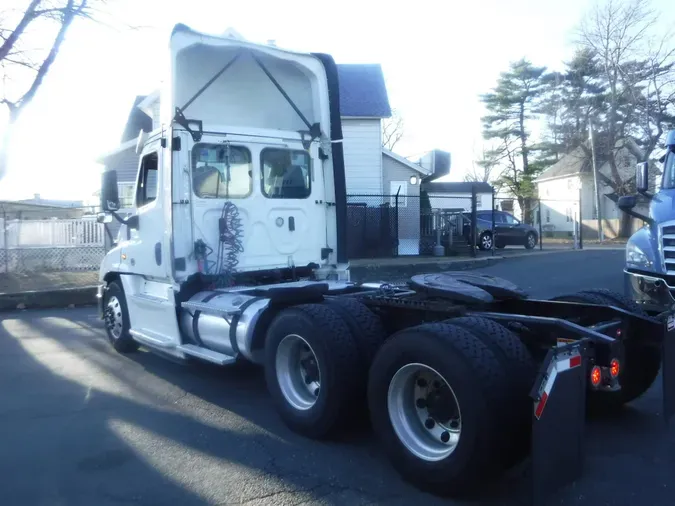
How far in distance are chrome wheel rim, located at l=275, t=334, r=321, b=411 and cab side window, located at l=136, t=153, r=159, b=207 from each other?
117 inches

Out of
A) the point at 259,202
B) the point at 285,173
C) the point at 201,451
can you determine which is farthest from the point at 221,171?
the point at 201,451

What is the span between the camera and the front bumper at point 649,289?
7.38 meters

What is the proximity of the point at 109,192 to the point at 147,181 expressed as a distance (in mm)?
438

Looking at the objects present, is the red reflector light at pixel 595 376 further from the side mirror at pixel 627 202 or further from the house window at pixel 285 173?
the side mirror at pixel 627 202

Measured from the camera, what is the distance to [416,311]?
5090 mm

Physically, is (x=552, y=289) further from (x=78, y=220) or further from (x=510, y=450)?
(x=78, y=220)

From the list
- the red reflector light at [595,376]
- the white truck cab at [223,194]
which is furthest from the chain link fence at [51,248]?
the red reflector light at [595,376]

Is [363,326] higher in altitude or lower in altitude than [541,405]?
higher

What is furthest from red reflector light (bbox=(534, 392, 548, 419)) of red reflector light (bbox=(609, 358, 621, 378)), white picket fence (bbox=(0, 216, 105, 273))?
white picket fence (bbox=(0, 216, 105, 273))

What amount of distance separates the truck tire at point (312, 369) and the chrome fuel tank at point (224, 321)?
0.34m

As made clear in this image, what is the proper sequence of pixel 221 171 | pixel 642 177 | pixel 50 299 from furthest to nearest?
pixel 50 299, pixel 642 177, pixel 221 171

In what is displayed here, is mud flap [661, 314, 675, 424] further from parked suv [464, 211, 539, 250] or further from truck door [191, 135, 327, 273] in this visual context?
parked suv [464, 211, 539, 250]

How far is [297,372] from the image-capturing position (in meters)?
5.41

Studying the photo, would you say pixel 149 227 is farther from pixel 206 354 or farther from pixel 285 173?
pixel 206 354
